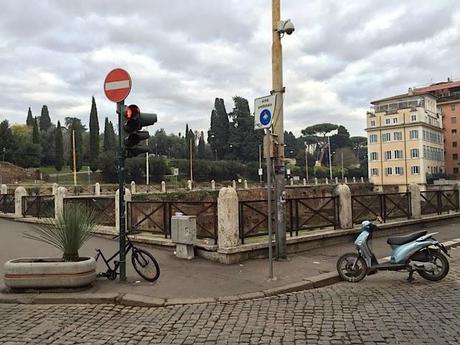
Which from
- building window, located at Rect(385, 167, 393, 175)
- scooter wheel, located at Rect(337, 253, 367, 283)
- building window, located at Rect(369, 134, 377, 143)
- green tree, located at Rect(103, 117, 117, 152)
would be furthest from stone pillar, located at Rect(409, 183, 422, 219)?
green tree, located at Rect(103, 117, 117, 152)

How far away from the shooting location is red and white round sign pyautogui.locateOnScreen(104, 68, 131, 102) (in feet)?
25.9

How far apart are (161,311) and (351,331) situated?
268cm

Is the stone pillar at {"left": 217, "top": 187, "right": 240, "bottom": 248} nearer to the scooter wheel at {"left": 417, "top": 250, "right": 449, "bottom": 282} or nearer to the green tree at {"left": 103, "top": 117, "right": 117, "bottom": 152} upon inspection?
the scooter wheel at {"left": 417, "top": 250, "right": 449, "bottom": 282}

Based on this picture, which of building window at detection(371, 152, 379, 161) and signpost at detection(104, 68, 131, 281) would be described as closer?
signpost at detection(104, 68, 131, 281)

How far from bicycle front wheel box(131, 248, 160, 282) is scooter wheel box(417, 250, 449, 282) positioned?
15.4ft

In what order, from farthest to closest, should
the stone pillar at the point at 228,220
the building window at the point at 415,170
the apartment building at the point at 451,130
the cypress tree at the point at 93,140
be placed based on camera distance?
the apartment building at the point at 451,130
the building window at the point at 415,170
the cypress tree at the point at 93,140
the stone pillar at the point at 228,220

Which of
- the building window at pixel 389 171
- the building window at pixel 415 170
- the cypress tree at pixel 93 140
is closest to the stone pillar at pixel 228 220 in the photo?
the cypress tree at pixel 93 140

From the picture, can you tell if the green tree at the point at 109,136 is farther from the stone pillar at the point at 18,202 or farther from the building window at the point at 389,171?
the stone pillar at the point at 18,202

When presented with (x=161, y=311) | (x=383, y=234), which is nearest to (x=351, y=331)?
(x=161, y=311)

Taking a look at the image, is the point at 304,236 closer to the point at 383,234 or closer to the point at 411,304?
the point at 383,234

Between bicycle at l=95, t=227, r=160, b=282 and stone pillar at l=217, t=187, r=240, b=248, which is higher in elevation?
stone pillar at l=217, t=187, r=240, b=248

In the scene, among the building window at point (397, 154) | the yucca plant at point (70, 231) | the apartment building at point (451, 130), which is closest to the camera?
the yucca plant at point (70, 231)

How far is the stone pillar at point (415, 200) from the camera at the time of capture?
600 inches

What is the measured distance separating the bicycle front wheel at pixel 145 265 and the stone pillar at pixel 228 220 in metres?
1.86
